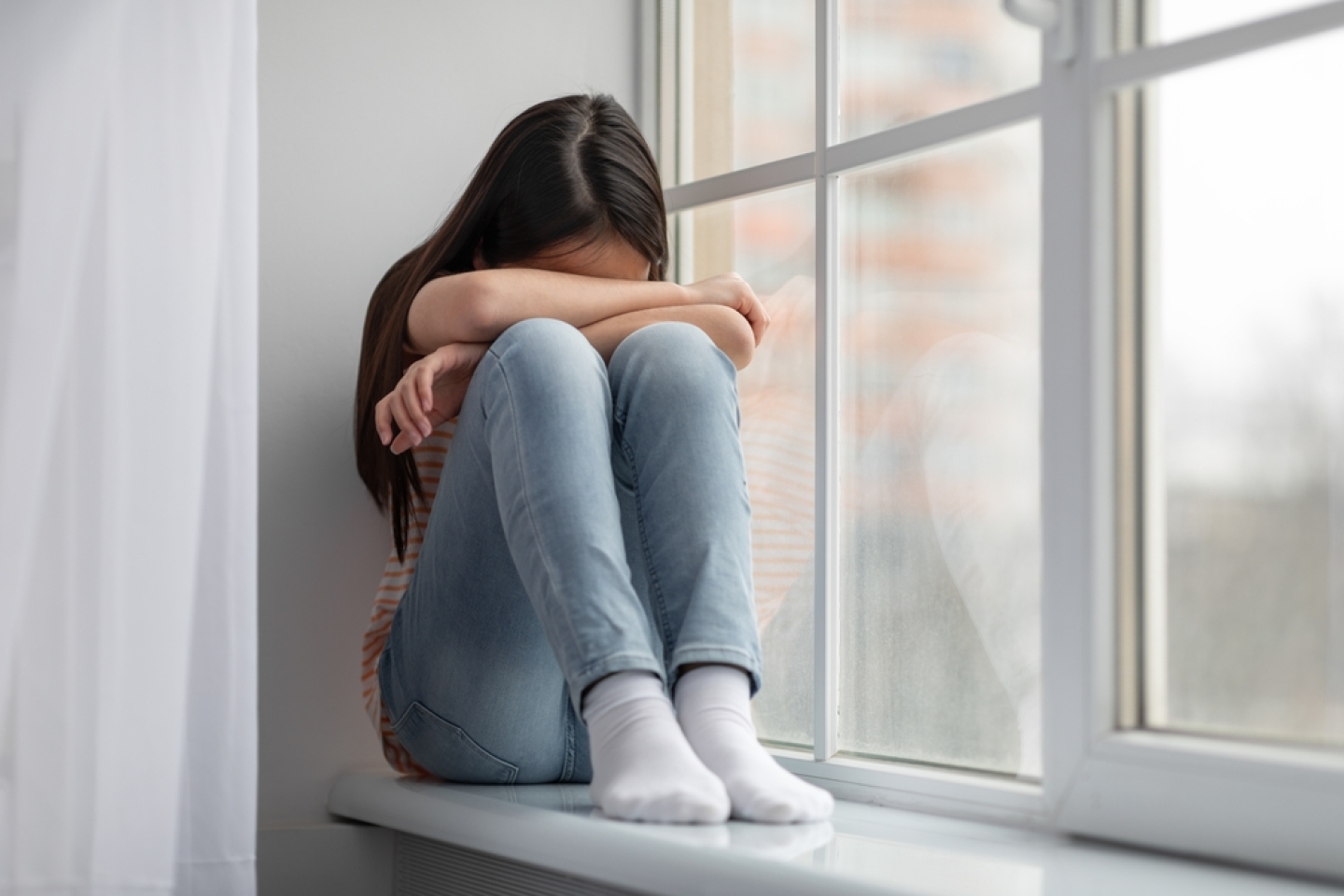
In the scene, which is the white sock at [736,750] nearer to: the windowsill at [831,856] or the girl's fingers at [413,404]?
the windowsill at [831,856]

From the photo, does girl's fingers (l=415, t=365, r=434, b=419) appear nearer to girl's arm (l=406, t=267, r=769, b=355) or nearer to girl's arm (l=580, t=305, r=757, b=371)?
girl's arm (l=406, t=267, r=769, b=355)

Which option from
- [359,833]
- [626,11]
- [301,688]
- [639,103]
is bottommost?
[359,833]

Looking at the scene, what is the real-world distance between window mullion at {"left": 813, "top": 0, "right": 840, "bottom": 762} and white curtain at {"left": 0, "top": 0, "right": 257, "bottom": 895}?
0.54 m

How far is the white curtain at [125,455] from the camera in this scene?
2.49ft

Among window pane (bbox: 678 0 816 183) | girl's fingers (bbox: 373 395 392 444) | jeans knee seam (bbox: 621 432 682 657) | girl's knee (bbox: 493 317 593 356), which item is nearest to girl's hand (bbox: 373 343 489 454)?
girl's fingers (bbox: 373 395 392 444)

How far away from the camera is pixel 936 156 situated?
1100mm

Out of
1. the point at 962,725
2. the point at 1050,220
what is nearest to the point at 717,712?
the point at 962,725

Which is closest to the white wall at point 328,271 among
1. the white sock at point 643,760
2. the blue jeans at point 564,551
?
the blue jeans at point 564,551

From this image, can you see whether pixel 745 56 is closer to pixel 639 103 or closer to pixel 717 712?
pixel 639 103

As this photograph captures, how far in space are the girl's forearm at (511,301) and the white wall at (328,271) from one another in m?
0.24

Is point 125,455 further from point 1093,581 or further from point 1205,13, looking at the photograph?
point 1205,13

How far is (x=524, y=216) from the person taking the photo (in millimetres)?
1163

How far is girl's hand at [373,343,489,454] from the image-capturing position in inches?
39.2

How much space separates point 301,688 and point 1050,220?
89cm
